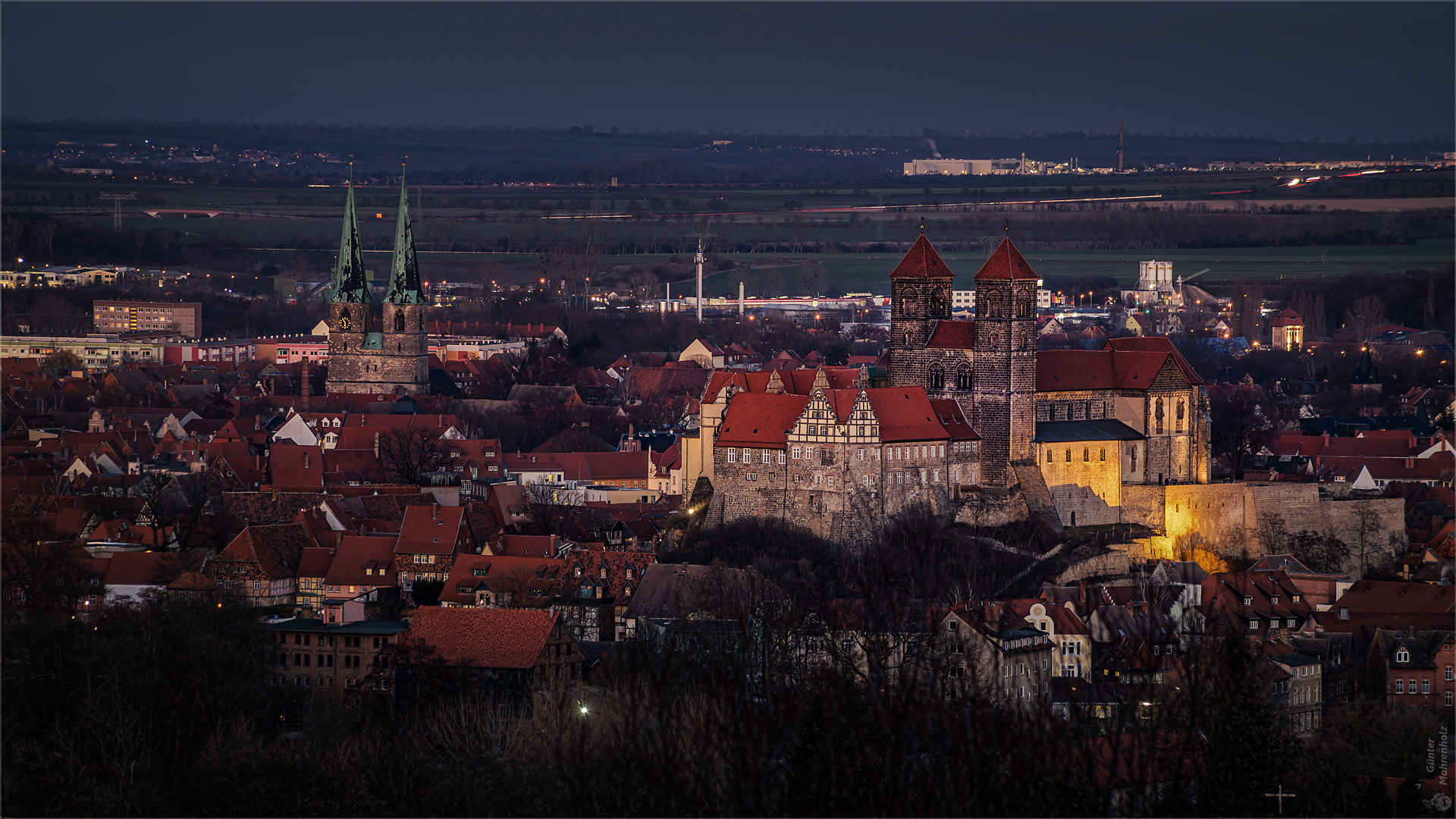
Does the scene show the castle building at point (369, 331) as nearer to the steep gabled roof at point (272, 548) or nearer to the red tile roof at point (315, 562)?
the steep gabled roof at point (272, 548)

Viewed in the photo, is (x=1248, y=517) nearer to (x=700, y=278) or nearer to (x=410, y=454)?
(x=410, y=454)

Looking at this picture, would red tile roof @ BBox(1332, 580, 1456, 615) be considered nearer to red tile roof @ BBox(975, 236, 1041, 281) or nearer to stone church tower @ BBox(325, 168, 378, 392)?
red tile roof @ BBox(975, 236, 1041, 281)

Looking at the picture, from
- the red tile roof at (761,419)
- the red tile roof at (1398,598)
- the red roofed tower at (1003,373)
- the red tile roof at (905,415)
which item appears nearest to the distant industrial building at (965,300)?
the red roofed tower at (1003,373)

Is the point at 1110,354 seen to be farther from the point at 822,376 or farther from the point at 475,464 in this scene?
the point at 475,464

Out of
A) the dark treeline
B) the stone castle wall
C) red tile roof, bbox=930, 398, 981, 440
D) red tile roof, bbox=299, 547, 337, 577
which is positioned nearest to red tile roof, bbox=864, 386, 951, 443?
red tile roof, bbox=930, 398, 981, 440

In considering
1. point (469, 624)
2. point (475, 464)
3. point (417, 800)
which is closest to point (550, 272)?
point (475, 464)
